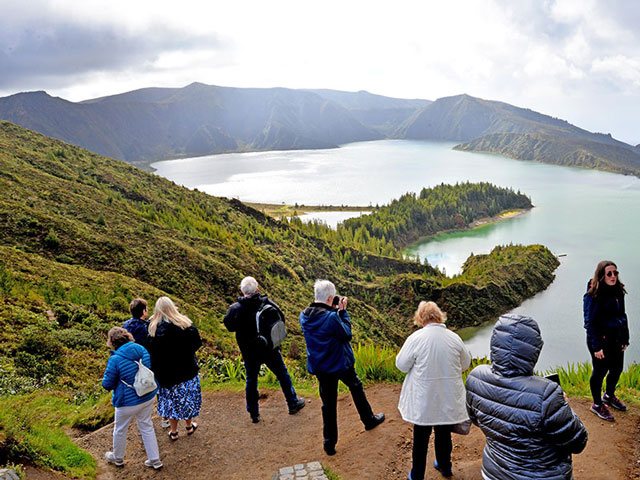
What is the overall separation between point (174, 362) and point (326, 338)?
2212 millimetres

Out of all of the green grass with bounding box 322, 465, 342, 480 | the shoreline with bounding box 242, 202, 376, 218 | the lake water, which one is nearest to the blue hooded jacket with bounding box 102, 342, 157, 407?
the green grass with bounding box 322, 465, 342, 480

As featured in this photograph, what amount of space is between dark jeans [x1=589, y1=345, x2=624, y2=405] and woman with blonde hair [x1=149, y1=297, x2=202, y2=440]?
18.3 feet

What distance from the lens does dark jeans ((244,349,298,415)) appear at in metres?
6.26

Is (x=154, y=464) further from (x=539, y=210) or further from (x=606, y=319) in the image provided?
(x=539, y=210)

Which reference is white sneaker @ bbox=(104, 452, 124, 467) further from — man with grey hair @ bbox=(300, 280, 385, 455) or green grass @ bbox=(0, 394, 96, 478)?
man with grey hair @ bbox=(300, 280, 385, 455)

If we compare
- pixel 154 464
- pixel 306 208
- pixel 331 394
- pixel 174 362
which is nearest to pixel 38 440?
pixel 154 464

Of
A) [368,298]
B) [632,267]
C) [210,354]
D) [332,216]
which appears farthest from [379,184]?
[210,354]

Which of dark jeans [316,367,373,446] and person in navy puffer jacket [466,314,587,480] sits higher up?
person in navy puffer jacket [466,314,587,480]

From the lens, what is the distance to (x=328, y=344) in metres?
5.19

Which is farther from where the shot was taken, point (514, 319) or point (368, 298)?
point (368, 298)

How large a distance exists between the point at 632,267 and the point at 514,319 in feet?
188

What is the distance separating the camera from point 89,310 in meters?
9.70

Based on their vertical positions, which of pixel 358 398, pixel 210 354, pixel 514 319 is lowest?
pixel 210 354

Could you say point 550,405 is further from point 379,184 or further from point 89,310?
point 379,184
